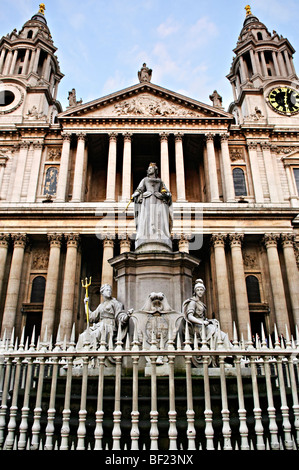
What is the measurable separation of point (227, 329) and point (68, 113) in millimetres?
20367

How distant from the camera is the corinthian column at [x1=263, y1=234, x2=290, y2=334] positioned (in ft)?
69.5

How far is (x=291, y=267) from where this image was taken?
2280 centimetres

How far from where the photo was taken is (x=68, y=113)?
28000mm

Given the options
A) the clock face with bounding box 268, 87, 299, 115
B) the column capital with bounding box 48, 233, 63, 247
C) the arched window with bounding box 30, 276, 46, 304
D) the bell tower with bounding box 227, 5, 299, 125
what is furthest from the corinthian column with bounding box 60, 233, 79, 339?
the clock face with bounding box 268, 87, 299, 115

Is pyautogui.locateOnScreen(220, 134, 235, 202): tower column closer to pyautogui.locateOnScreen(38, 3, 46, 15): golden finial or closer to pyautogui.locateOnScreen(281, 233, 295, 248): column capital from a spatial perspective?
pyautogui.locateOnScreen(281, 233, 295, 248): column capital

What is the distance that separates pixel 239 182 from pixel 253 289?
913 cm

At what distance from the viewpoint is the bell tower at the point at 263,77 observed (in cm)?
3194

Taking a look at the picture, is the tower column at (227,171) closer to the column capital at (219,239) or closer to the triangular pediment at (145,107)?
the triangular pediment at (145,107)

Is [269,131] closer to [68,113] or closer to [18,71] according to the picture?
[68,113]

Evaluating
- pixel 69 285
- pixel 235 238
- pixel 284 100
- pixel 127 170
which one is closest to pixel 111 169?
pixel 127 170

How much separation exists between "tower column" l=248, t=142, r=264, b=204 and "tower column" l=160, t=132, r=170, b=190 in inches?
269

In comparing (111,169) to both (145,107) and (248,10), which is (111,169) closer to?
(145,107)

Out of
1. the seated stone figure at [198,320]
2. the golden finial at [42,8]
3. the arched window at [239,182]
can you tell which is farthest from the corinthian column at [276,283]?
the golden finial at [42,8]

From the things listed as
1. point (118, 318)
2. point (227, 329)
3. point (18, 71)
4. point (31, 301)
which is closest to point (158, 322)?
point (118, 318)
